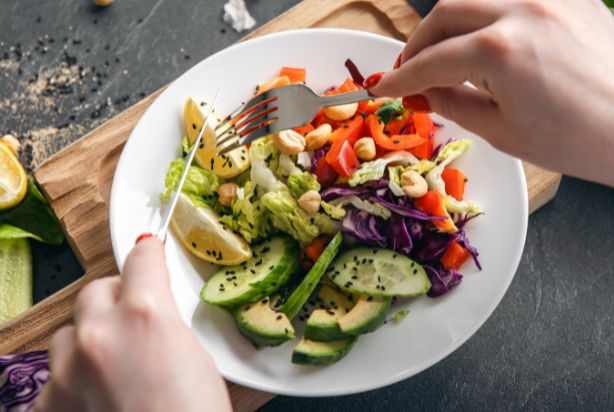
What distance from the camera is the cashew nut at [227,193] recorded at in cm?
248

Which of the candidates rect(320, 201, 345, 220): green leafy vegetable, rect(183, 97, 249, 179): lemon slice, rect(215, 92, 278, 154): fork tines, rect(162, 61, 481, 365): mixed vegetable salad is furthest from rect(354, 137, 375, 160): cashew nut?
rect(183, 97, 249, 179): lemon slice

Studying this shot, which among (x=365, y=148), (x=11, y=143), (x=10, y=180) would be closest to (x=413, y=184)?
(x=365, y=148)

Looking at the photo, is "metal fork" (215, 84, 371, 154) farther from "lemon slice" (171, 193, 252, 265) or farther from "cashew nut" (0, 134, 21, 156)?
"cashew nut" (0, 134, 21, 156)

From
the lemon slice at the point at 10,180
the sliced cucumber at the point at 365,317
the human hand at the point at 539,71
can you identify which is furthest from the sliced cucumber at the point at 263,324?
the lemon slice at the point at 10,180

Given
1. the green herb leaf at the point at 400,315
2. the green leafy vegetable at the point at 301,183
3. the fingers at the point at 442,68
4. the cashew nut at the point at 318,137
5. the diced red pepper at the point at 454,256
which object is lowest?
the green herb leaf at the point at 400,315

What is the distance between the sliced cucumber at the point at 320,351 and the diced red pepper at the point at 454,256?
440 mm

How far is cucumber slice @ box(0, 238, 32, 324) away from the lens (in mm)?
2840

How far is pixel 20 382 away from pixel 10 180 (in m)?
0.90

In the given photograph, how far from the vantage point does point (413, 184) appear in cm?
239

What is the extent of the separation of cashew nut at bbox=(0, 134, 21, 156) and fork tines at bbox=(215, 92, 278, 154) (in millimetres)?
1165

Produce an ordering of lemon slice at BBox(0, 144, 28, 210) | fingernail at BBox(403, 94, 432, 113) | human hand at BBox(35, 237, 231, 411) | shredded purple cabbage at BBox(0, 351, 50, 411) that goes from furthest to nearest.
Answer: lemon slice at BBox(0, 144, 28, 210), shredded purple cabbage at BBox(0, 351, 50, 411), fingernail at BBox(403, 94, 432, 113), human hand at BBox(35, 237, 231, 411)

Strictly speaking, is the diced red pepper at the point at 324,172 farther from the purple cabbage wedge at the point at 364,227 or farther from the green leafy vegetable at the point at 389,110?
the green leafy vegetable at the point at 389,110

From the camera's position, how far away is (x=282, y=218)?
2438mm

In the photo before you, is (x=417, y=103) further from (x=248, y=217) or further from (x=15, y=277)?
(x=15, y=277)
